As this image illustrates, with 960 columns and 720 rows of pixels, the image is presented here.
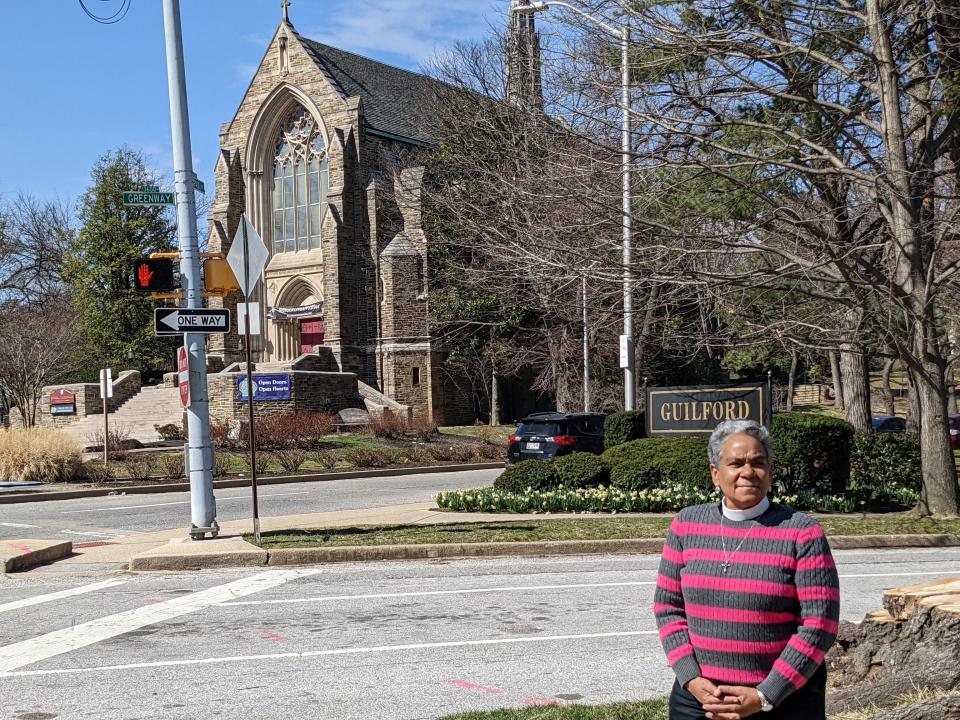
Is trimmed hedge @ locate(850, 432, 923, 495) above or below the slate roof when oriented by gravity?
below

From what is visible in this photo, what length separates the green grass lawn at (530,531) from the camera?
1302 cm

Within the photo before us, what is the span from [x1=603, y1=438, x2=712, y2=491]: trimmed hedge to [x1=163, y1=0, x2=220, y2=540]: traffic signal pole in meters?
6.89

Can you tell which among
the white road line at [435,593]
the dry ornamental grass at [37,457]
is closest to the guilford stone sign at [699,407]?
the white road line at [435,593]

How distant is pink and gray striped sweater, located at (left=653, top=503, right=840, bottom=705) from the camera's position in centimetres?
334

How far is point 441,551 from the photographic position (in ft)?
40.9

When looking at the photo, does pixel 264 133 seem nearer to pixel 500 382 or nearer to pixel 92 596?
pixel 500 382

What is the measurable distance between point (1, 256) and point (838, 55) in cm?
4500

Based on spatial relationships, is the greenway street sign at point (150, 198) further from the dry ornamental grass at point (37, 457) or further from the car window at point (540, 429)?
the dry ornamental grass at point (37, 457)

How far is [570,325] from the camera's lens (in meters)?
39.8

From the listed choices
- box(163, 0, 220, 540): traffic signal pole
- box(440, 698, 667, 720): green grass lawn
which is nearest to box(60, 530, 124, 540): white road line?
box(163, 0, 220, 540): traffic signal pole

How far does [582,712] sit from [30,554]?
28.9ft

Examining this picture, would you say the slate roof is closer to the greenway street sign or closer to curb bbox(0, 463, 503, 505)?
curb bbox(0, 463, 503, 505)

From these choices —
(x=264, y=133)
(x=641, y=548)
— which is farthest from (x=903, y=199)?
(x=264, y=133)

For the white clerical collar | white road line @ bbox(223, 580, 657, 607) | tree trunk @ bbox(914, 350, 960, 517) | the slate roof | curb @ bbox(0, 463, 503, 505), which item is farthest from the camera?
the slate roof
